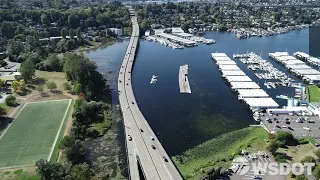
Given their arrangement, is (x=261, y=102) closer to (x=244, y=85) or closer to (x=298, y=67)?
(x=244, y=85)

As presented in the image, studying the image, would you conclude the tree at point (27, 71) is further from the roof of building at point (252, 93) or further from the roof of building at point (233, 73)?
the roof of building at point (252, 93)

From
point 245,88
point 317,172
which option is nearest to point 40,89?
point 245,88

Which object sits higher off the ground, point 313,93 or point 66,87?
point 66,87

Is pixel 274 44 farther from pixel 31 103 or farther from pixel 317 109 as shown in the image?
pixel 31 103

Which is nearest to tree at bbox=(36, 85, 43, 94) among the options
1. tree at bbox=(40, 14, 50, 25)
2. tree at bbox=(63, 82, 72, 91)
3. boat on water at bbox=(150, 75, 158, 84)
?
tree at bbox=(63, 82, 72, 91)

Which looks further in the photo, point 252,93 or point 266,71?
point 266,71

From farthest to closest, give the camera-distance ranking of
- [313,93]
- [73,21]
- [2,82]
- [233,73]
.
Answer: [73,21], [233,73], [2,82], [313,93]

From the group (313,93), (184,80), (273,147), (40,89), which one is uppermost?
(40,89)

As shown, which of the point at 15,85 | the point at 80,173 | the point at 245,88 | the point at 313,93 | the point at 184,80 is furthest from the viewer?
the point at 184,80
